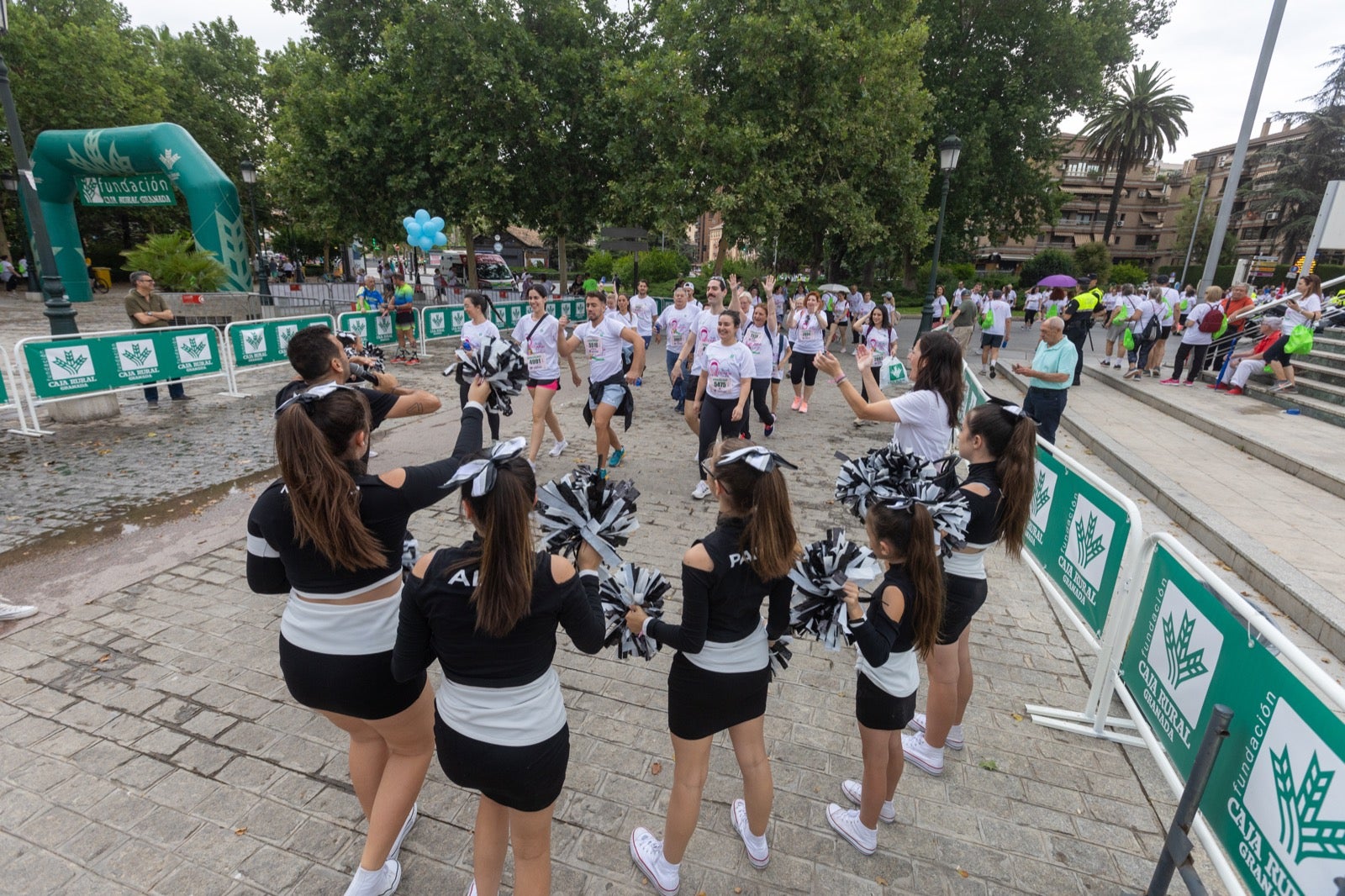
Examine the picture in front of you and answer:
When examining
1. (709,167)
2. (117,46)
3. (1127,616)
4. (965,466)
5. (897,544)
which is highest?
(117,46)

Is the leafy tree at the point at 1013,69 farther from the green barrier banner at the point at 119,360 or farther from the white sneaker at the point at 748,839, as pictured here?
the white sneaker at the point at 748,839

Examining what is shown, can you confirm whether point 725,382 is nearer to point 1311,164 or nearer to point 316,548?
point 316,548

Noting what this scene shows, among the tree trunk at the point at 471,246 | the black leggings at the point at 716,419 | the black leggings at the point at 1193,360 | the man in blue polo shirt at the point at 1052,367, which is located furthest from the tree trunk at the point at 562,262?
the man in blue polo shirt at the point at 1052,367

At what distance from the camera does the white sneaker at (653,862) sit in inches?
99.5

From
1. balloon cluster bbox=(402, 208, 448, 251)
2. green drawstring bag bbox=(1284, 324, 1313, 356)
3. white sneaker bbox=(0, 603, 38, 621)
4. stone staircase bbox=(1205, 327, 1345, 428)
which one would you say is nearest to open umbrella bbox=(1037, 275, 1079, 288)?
stone staircase bbox=(1205, 327, 1345, 428)

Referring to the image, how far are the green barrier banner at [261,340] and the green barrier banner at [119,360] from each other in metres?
0.40

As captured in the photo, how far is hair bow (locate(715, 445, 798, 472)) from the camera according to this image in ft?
7.03

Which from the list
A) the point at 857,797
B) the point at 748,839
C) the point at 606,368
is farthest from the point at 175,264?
the point at 857,797

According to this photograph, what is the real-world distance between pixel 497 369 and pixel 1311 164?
68.7m

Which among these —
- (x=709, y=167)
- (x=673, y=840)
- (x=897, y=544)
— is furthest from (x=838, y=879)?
(x=709, y=167)

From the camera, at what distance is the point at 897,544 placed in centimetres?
244

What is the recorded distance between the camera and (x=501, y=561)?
1803 millimetres

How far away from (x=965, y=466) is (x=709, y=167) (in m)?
13.9

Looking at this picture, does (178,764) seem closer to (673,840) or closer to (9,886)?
(9,886)
